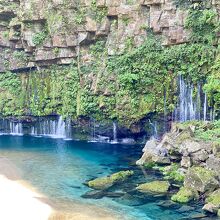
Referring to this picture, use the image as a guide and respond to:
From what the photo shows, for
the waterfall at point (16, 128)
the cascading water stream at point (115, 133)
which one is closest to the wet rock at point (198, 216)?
the cascading water stream at point (115, 133)

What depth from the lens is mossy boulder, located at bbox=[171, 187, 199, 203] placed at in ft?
73.8

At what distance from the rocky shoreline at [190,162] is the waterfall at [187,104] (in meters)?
3.97

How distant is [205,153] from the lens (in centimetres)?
2583

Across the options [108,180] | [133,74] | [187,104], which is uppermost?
[133,74]

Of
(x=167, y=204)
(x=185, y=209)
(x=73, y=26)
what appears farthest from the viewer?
(x=73, y=26)

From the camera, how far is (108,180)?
1023 inches

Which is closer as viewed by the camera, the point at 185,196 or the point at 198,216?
the point at 198,216

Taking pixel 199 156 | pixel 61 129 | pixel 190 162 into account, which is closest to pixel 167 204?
pixel 190 162

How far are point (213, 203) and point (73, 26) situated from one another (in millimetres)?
23732

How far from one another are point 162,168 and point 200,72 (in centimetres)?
1045

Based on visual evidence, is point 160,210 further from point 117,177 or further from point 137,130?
point 137,130

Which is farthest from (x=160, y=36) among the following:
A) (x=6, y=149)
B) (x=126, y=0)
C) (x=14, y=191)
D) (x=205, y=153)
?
(x=14, y=191)

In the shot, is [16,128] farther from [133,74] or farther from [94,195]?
[94,195]

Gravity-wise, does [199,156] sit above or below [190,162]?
above
